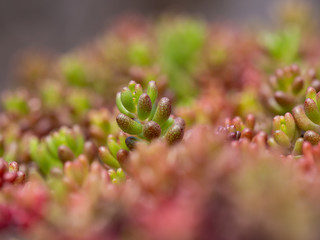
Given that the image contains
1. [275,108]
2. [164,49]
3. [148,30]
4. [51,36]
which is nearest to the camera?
[275,108]

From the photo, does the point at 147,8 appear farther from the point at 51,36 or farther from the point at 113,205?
the point at 113,205

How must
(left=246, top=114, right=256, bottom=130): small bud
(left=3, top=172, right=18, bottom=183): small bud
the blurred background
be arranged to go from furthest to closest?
the blurred background
(left=246, top=114, right=256, bottom=130): small bud
(left=3, top=172, right=18, bottom=183): small bud

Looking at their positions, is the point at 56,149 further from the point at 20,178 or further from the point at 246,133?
the point at 246,133

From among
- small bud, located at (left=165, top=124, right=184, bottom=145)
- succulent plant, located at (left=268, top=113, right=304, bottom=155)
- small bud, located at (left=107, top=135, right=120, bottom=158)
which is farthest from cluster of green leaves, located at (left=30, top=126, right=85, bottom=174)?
succulent plant, located at (left=268, top=113, right=304, bottom=155)

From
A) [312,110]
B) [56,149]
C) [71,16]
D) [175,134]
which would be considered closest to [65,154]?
[56,149]

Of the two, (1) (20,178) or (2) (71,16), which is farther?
(2) (71,16)

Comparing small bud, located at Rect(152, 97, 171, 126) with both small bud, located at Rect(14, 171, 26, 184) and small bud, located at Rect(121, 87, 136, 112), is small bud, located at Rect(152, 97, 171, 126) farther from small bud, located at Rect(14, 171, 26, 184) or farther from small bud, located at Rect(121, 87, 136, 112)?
small bud, located at Rect(14, 171, 26, 184)

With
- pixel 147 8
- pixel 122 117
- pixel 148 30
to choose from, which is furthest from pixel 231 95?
pixel 147 8
